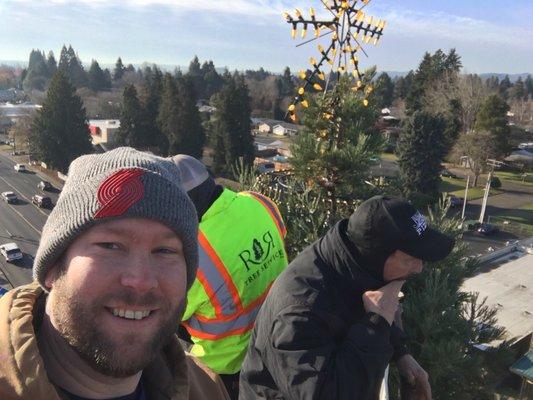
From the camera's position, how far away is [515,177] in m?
39.3

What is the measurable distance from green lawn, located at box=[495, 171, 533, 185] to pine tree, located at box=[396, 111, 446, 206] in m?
13.8

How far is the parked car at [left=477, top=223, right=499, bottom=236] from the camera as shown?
26.1m

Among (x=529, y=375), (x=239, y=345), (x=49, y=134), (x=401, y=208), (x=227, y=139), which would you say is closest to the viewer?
(x=401, y=208)

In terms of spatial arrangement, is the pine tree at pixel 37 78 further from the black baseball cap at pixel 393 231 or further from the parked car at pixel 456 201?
the black baseball cap at pixel 393 231

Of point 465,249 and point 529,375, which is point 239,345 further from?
point 529,375

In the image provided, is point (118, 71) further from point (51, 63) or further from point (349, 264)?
point (349, 264)

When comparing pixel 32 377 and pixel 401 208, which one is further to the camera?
pixel 401 208

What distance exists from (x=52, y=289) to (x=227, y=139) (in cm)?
3091

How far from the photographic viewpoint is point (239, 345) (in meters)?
2.93

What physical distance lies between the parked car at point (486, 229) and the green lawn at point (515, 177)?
46.8 ft

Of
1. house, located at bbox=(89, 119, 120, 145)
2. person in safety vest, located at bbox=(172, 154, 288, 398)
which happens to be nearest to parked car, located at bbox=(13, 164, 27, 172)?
house, located at bbox=(89, 119, 120, 145)

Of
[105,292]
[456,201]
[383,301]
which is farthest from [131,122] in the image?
[105,292]

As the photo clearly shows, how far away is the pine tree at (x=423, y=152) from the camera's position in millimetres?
27938

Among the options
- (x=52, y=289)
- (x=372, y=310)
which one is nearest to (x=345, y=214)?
(x=372, y=310)
